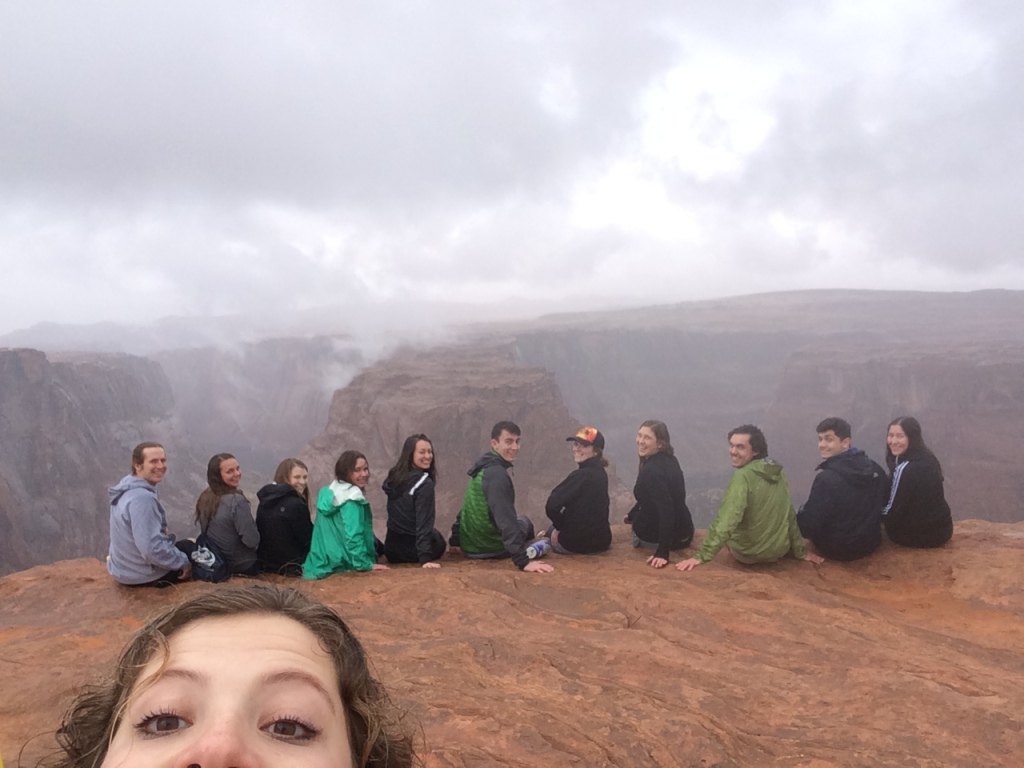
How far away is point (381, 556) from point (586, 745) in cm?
552

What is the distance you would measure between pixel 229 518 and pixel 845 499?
7.03 meters

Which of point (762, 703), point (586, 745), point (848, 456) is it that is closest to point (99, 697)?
point (586, 745)

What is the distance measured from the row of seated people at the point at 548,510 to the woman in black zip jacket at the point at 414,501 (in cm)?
1

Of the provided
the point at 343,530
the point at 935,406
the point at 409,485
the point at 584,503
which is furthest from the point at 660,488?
the point at 935,406

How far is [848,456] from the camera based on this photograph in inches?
277

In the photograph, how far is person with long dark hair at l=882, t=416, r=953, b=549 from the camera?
7.10 meters

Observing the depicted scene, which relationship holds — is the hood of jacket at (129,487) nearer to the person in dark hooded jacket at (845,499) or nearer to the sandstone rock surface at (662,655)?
the sandstone rock surface at (662,655)

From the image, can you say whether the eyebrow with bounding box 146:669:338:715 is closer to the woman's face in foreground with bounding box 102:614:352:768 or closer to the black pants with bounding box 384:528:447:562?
the woman's face in foreground with bounding box 102:614:352:768

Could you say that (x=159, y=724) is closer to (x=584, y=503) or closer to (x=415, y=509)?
(x=415, y=509)

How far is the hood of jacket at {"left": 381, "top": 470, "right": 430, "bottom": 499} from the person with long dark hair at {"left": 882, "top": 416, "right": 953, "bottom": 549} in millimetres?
5695

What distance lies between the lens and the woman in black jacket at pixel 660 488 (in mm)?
7227

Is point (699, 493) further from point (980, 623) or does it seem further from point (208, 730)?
point (208, 730)

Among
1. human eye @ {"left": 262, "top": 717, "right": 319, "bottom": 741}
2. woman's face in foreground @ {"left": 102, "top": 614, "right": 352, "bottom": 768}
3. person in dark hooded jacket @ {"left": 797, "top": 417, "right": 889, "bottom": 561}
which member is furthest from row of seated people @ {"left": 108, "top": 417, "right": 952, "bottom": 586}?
human eye @ {"left": 262, "top": 717, "right": 319, "bottom": 741}

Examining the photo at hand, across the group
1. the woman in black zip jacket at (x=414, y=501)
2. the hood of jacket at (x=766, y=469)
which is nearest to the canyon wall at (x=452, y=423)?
the woman in black zip jacket at (x=414, y=501)
